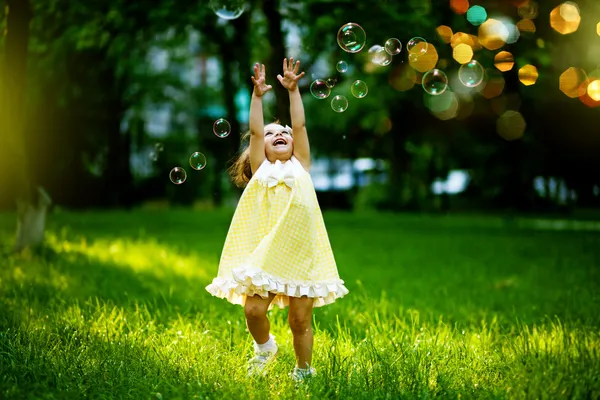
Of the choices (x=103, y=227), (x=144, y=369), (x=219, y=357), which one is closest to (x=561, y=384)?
(x=219, y=357)

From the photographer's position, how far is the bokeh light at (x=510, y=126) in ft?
68.4

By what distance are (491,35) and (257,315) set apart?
295 inches

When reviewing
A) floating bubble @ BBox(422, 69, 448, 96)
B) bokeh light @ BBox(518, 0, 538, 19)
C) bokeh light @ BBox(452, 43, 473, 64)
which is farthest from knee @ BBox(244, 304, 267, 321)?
bokeh light @ BBox(518, 0, 538, 19)

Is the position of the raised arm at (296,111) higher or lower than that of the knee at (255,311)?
higher

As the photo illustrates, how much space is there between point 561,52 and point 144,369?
1148 centimetres

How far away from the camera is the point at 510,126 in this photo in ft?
69.7

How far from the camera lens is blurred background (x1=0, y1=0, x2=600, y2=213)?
9492mm

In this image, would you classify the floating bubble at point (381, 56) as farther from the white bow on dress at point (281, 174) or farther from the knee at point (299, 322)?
the knee at point (299, 322)

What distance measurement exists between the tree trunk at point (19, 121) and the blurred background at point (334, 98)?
21 millimetres

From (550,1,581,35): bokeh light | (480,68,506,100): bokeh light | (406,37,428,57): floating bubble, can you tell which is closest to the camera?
(406,37,428,57): floating bubble

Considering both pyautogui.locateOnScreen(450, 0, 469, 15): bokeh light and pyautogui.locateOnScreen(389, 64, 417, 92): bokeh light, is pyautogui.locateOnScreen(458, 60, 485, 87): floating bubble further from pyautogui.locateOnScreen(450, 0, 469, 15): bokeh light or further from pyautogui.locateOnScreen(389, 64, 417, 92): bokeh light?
pyautogui.locateOnScreen(389, 64, 417, 92): bokeh light

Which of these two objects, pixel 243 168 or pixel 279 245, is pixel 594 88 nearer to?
pixel 243 168

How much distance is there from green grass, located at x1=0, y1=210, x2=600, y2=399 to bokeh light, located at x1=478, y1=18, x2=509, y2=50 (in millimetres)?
3079

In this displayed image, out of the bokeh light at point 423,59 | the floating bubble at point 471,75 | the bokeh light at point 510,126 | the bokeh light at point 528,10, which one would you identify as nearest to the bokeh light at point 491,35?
the bokeh light at point 423,59
